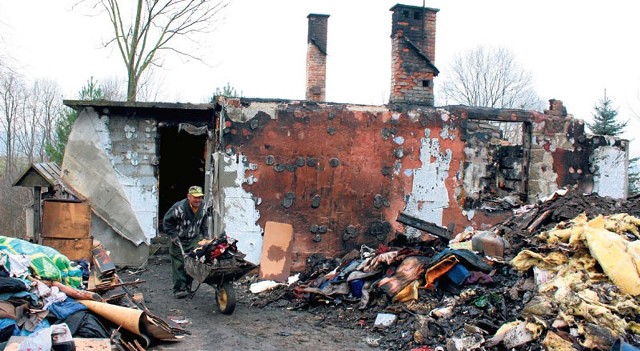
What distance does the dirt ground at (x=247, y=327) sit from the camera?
6734 millimetres

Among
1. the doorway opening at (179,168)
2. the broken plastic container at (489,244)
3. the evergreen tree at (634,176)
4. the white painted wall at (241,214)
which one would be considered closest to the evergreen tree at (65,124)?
the doorway opening at (179,168)

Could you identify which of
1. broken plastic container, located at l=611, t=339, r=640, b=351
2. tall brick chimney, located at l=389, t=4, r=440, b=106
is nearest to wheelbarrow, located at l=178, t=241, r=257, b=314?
broken plastic container, located at l=611, t=339, r=640, b=351

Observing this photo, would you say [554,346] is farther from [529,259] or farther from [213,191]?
[213,191]

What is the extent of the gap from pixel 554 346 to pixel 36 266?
5536 mm

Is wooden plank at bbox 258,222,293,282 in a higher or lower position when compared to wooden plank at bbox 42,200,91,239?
lower

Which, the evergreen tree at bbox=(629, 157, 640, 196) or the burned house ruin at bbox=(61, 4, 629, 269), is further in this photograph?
the evergreen tree at bbox=(629, 157, 640, 196)

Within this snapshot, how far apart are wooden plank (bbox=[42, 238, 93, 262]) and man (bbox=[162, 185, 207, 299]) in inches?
47.0

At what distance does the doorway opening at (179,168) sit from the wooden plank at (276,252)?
248 inches

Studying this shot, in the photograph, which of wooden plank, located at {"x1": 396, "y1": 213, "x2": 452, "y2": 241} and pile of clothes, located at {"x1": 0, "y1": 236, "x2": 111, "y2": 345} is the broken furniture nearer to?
pile of clothes, located at {"x1": 0, "y1": 236, "x2": 111, "y2": 345}

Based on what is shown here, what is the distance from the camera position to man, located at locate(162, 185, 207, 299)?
28.9ft

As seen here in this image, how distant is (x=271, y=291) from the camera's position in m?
9.38

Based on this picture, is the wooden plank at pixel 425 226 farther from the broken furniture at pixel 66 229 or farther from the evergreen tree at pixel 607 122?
the evergreen tree at pixel 607 122

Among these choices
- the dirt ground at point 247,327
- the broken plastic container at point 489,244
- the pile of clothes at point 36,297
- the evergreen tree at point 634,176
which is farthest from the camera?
the evergreen tree at point 634,176

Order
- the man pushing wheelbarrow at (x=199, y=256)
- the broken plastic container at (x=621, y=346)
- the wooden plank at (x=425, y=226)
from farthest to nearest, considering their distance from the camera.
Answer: the wooden plank at (x=425, y=226) < the man pushing wheelbarrow at (x=199, y=256) < the broken plastic container at (x=621, y=346)
